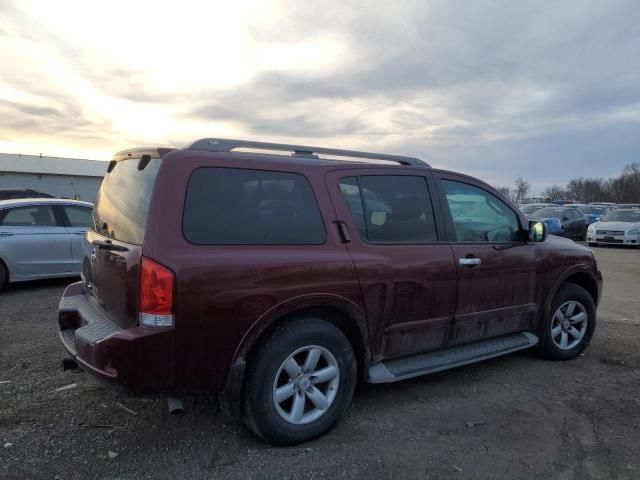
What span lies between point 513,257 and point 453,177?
34.8 inches

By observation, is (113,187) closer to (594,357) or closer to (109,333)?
(109,333)

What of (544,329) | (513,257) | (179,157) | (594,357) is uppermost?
(179,157)

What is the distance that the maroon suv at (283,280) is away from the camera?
287cm

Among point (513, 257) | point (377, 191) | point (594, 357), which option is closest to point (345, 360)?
point (377, 191)

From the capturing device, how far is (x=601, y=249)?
18266 mm

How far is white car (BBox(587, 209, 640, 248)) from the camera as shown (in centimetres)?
1823

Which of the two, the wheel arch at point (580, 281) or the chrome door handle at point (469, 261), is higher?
the chrome door handle at point (469, 261)

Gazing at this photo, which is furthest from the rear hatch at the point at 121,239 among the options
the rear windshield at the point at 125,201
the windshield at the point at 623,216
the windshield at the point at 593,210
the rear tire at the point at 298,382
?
the windshield at the point at 593,210

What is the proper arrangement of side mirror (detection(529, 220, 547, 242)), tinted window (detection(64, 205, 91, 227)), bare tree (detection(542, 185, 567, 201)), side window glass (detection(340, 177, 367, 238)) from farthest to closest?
1. bare tree (detection(542, 185, 567, 201))
2. tinted window (detection(64, 205, 91, 227))
3. side mirror (detection(529, 220, 547, 242))
4. side window glass (detection(340, 177, 367, 238))

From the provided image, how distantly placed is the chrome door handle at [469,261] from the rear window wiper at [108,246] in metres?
2.49

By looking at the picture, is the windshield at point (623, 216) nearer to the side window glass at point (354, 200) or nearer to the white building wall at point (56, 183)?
the side window glass at point (354, 200)

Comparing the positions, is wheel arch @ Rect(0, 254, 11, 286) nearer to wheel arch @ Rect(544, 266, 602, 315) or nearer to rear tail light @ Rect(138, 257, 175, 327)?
rear tail light @ Rect(138, 257, 175, 327)

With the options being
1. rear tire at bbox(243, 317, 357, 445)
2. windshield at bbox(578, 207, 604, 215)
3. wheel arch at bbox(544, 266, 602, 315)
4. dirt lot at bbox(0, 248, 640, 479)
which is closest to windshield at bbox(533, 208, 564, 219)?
windshield at bbox(578, 207, 604, 215)

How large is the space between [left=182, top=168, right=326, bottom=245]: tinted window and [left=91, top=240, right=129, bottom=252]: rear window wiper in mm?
454
